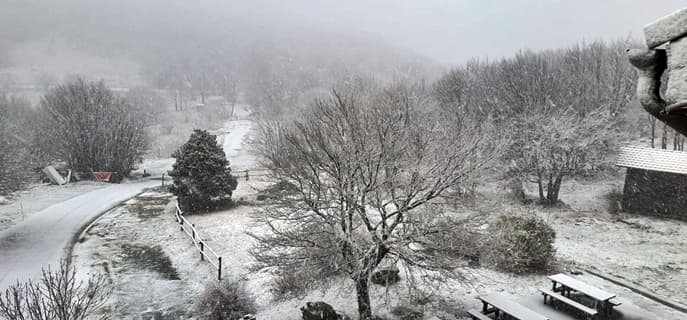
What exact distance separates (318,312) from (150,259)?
9.78m

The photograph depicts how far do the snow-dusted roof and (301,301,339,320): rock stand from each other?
1803 centimetres

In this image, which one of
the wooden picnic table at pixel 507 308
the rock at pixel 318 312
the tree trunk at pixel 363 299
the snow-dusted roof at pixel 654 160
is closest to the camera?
the wooden picnic table at pixel 507 308

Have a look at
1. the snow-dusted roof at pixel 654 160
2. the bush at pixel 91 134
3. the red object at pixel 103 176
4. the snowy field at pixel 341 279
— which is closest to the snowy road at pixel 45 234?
the snowy field at pixel 341 279

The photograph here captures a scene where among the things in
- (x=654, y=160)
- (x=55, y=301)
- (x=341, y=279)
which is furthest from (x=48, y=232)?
(x=654, y=160)

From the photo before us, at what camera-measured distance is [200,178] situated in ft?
81.9

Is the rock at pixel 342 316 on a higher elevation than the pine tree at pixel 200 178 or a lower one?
lower

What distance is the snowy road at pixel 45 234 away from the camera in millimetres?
16219

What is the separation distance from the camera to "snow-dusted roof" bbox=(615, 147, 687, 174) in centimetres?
2005

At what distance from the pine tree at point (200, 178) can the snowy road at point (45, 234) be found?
4.98 metres

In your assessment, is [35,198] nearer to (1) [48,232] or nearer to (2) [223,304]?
(1) [48,232]

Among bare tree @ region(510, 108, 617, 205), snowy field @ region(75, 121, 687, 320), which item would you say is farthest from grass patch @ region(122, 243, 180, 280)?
bare tree @ region(510, 108, 617, 205)

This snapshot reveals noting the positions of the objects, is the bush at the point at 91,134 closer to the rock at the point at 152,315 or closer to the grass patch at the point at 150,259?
the grass patch at the point at 150,259

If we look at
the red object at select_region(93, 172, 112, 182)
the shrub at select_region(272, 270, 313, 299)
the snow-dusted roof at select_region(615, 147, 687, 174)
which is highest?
the snow-dusted roof at select_region(615, 147, 687, 174)

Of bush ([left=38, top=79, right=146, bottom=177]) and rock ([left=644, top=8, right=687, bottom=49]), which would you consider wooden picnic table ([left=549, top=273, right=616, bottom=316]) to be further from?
bush ([left=38, top=79, right=146, bottom=177])
